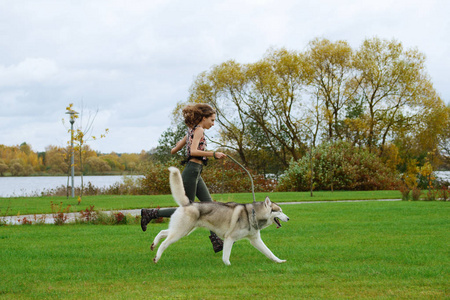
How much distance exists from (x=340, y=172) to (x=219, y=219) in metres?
24.2

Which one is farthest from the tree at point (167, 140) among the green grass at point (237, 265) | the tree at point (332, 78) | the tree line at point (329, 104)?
the green grass at point (237, 265)

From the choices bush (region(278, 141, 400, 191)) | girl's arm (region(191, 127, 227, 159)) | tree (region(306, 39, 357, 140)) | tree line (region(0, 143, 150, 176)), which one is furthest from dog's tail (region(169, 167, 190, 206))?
tree line (region(0, 143, 150, 176))

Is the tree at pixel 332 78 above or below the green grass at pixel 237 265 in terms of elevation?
above

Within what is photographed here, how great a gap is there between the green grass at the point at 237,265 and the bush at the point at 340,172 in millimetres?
18378

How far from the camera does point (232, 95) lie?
4091 cm

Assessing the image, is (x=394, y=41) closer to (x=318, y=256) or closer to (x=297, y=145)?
(x=297, y=145)

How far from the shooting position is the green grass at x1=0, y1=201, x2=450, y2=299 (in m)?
5.21

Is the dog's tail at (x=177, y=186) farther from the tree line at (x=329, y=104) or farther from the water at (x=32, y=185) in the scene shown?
the tree line at (x=329, y=104)

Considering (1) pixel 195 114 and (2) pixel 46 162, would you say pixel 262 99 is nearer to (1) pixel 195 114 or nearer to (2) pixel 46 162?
(2) pixel 46 162

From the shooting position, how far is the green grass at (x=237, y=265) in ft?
17.1

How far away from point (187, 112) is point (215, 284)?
288cm

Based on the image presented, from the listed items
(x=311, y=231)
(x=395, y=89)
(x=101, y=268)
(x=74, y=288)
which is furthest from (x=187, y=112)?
(x=395, y=89)

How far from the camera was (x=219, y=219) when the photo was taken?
6.60 meters

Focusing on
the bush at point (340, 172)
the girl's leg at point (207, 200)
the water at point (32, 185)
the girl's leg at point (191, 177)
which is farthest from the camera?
the bush at point (340, 172)
